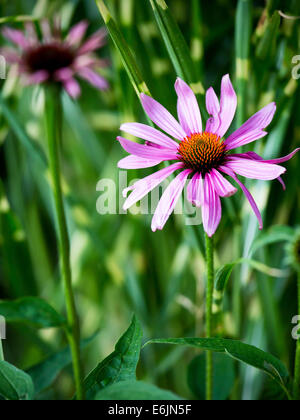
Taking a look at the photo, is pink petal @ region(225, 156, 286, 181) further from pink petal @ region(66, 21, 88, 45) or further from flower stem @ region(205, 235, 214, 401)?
pink petal @ region(66, 21, 88, 45)

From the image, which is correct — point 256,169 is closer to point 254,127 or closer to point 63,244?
point 254,127

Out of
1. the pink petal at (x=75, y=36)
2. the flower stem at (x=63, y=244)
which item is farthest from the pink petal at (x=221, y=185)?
the pink petal at (x=75, y=36)

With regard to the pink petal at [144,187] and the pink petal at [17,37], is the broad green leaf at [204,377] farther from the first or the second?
the pink petal at [17,37]

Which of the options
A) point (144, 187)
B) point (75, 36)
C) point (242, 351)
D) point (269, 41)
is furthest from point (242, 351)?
point (75, 36)

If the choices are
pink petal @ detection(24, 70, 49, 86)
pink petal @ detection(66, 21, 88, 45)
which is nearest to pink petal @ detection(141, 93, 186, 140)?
pink petal @ detection(24, 70, 49, 86)

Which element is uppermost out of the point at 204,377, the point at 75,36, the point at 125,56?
the point at 75,36
